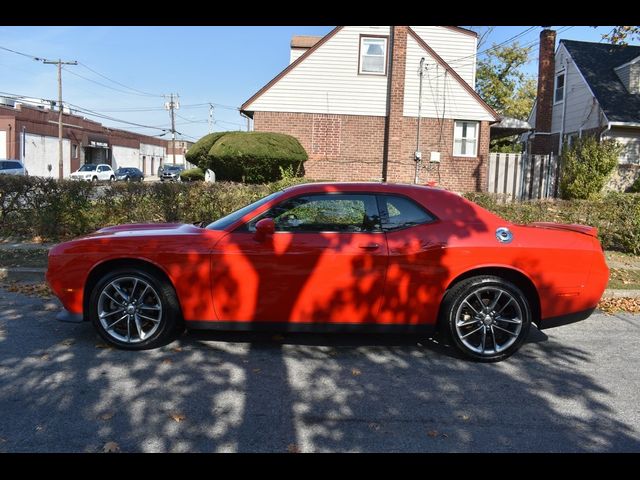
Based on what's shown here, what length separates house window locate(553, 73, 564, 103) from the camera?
80.6 ft

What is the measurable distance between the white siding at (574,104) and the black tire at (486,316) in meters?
18.8

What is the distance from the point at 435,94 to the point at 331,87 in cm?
373

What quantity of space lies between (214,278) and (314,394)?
4.48 feet

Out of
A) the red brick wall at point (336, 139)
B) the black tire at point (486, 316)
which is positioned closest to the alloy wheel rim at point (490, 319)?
the black tire at point (486, 316)

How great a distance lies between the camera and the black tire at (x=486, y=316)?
15.7 ft

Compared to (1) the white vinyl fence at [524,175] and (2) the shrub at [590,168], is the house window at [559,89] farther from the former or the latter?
(2) the shrub at [590,168]

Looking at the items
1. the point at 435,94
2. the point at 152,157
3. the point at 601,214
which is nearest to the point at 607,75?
the point at 435,94

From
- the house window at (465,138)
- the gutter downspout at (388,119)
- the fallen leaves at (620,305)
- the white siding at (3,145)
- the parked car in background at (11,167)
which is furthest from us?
the white siding at (3,145)

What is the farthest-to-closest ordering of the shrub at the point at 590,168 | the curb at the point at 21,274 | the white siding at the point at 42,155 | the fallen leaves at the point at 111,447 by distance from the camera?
the white siding at the point at 42,155
the shrub at the point at 590,168
the curb at the point at 21,274
the fallen leaves at the point at 111,447

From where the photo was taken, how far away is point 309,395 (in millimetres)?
4094

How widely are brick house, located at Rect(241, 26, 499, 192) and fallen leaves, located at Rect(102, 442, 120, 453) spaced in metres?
16.6

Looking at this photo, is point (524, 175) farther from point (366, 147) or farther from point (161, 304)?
point (161, 304)
